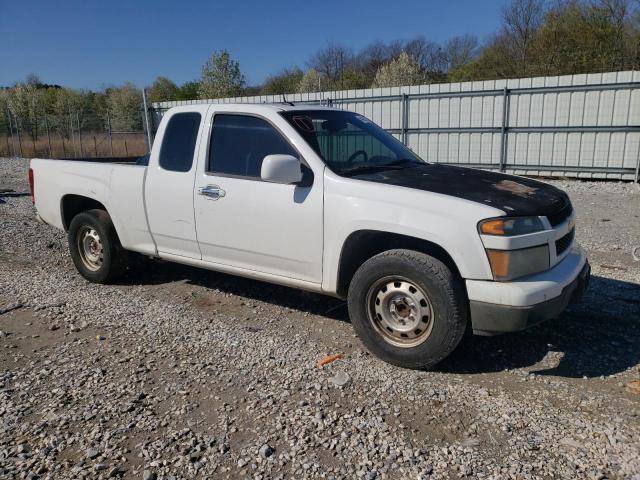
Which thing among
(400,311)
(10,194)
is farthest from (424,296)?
(10,194)

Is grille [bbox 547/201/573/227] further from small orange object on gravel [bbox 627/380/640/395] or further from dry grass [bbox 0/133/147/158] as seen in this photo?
dry grass [bbox 0/133/147/158]

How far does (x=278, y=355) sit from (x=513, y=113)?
43.5ft

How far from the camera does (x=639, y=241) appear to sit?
7230 mm

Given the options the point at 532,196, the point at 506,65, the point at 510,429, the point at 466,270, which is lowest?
the point at 510,429

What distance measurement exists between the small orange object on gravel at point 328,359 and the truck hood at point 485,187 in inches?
54.4

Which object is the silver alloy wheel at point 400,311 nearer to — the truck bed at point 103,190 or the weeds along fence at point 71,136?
the truck bed at point 103,190

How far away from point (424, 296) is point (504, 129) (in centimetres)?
1288

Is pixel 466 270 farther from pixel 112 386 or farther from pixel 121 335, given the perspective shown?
pixel 121 335

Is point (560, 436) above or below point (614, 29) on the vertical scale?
below

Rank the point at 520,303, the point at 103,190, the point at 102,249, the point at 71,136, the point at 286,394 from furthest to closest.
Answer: the point at 71,136, the point at 102,249, the point at 103,190, the point at 286,394, the point at 520,303

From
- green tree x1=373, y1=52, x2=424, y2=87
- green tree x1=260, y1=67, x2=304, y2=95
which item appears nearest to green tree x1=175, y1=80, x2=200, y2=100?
green tree x1=260, y1=67, x2=304, y2=95

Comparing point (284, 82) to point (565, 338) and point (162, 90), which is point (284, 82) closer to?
point (162, 90)

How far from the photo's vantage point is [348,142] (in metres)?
4.46

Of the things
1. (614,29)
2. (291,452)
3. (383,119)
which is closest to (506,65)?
(614,29)
